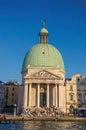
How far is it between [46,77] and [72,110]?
1311 cm

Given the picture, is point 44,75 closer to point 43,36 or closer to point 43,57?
point 43,57

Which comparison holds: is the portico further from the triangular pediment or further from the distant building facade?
the distant building facade

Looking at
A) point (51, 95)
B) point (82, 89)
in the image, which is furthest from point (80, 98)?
point (51, 95)

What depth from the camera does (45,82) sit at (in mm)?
85500

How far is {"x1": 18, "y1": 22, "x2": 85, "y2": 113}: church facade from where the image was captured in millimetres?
85500

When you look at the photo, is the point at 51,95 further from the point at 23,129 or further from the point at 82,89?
the point at 23,129

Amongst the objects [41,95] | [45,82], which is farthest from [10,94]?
[45,82]

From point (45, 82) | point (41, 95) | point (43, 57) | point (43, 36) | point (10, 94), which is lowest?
point (41, 95)

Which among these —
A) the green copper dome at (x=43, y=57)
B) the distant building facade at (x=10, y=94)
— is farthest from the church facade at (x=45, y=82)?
the distant building facade at (x=10, y=94)

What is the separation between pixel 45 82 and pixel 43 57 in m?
10.3

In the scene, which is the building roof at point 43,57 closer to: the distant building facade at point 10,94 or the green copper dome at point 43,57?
the green copper dome at point 43,57

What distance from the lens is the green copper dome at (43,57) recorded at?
91.9 meters

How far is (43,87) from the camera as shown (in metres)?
89.3

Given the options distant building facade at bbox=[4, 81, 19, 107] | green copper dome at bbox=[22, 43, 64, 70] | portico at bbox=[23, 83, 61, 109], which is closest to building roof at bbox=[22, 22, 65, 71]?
green copper dome at bbox=[22, 43, 64, 70]
